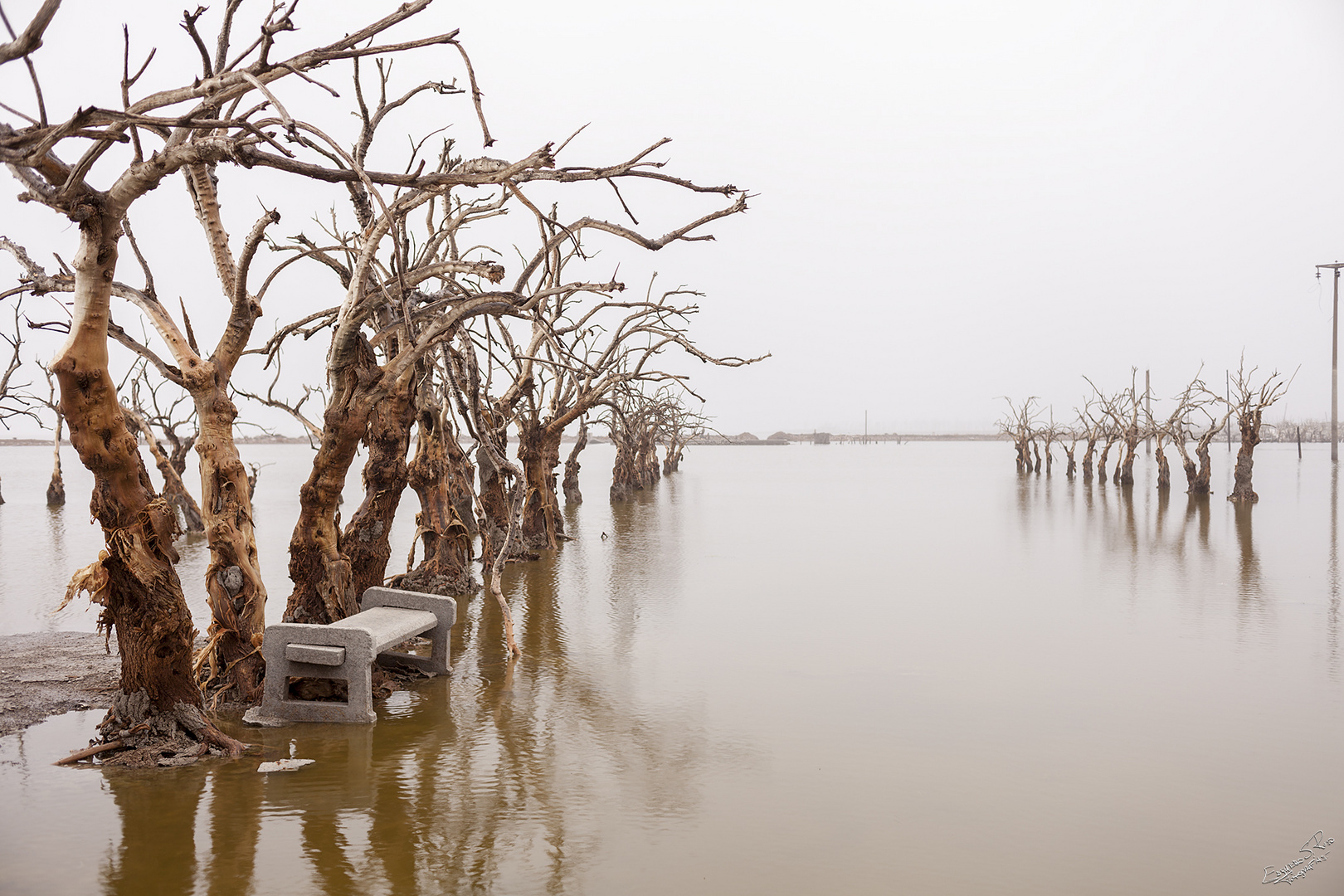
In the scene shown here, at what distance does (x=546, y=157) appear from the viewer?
3613 mm

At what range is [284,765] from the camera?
15.3 feet

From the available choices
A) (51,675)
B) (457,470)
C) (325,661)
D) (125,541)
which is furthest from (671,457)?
(125,541)

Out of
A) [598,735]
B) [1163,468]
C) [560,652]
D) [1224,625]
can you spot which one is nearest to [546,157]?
[598,735]

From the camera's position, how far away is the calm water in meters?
3.70

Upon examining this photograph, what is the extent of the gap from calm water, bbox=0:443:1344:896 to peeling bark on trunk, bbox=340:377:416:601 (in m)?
1.13

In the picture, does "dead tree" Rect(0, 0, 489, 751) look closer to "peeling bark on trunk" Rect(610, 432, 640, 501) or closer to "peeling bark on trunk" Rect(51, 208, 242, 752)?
"peeling bark on trunk" Rect(51, 208, 242, 752)

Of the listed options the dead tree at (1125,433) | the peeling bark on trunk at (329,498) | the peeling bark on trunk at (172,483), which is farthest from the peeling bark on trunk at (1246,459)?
the peeling bark on trunk at (172,483)

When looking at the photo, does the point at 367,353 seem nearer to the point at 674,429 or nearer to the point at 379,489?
the point at 379,489

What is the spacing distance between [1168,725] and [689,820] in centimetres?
348

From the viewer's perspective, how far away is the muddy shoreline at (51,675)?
5648 mm

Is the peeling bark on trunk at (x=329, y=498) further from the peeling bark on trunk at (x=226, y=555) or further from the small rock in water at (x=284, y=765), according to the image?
the small rock in water at (x=284, y=765)

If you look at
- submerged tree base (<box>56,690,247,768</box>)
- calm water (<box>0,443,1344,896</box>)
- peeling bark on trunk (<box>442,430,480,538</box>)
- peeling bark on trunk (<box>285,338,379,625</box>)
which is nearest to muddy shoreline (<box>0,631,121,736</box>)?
calm water (<box>0,443,1344,896</box>)

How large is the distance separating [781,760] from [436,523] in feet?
21.5
